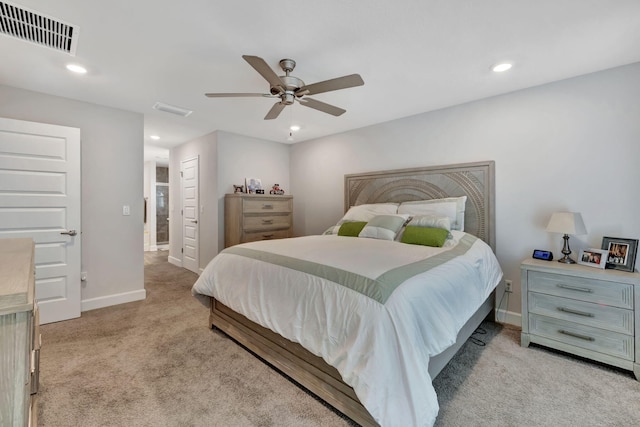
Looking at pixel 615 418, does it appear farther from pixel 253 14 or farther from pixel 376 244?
pixel 253 14

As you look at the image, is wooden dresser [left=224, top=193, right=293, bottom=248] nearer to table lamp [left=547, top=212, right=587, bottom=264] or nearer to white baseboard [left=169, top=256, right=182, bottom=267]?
white baseboard [left=169, top=256, right=182, bottom=267]

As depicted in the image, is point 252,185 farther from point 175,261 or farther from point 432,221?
point 432,221

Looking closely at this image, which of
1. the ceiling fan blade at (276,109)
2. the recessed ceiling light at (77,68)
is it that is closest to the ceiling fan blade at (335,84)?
the ceiling fan blade at (276,109)

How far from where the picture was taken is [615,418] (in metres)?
1.61

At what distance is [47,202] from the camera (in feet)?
9.46

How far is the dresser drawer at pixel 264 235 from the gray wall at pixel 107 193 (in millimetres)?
1356

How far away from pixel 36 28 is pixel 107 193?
6.37ft

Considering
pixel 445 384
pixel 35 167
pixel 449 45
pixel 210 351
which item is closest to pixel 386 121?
pixel 449 45

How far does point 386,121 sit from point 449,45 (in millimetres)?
1799

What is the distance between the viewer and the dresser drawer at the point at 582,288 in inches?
79.4

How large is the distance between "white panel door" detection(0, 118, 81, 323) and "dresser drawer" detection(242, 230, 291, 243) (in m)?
1.90

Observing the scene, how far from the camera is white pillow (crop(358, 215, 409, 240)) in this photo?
2.95 meters

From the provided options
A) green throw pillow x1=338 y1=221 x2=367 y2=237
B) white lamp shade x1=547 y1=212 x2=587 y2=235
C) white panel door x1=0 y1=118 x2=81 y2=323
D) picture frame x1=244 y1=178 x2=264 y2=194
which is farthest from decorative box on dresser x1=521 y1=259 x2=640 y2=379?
white panel door x1=0 y1=118 x2=81 y2=323

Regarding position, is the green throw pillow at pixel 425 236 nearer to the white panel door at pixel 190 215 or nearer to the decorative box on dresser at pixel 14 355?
the decorative box on dresser at pixel 14 355
